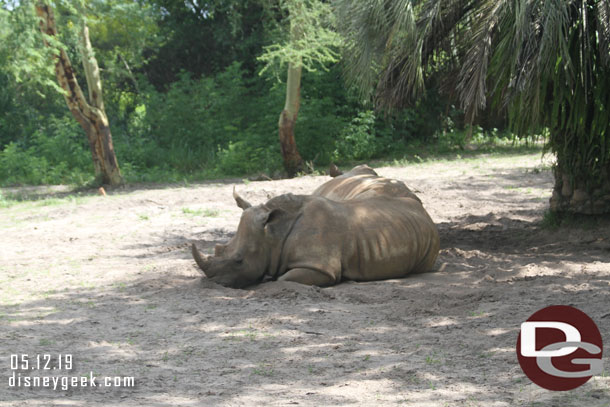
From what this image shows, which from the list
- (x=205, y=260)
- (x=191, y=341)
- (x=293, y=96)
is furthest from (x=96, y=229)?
(x=293, y=96)

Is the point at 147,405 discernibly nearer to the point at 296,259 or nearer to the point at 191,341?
the point at 191,341

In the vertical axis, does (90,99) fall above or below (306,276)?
above

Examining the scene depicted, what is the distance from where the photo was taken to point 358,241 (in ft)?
23.7

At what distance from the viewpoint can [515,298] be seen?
6.27 meters

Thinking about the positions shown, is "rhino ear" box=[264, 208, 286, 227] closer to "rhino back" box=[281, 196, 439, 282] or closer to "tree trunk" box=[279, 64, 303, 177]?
"rhino back" box=[281, 196, 439, 282]

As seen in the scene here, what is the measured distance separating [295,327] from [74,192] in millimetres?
12092

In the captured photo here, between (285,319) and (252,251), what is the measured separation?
1294 mm

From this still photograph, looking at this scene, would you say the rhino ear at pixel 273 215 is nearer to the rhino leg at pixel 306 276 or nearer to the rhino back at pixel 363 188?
the rhino leg at pixel 306 276

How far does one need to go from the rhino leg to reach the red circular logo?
207 cm

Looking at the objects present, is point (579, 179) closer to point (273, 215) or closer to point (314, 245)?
point (314, 245)

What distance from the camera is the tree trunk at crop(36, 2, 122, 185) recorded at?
51.8ft

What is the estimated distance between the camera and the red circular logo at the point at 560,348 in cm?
432

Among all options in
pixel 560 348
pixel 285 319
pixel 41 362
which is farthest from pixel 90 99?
pixel 560 348

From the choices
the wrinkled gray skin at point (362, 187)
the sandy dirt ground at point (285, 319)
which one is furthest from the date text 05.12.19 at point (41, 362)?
the wrinkled gray skin at point (362, 187)
